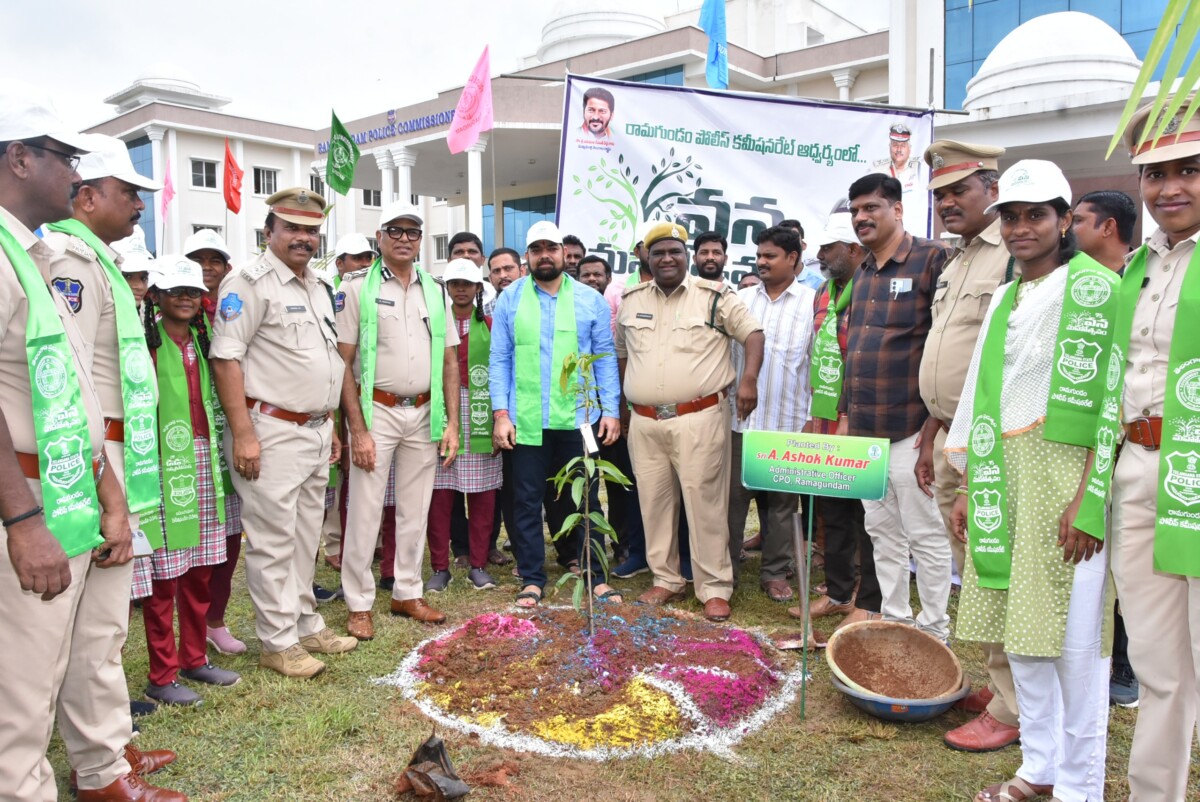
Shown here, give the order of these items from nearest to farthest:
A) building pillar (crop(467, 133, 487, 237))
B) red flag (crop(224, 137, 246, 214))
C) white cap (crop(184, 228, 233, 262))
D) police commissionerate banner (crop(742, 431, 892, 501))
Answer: police commissionerate banner (crop(742, 431, 892, 501)) < white cap (crop(184, 228, 233, 262)) < red flag (crop(224, 137, 246, 214)) < building pillar (crop(467, 133, 487, 237))

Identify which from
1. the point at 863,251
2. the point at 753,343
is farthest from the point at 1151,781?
the point at 863,251

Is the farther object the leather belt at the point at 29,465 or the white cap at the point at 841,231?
the white cap at the point at 841,231

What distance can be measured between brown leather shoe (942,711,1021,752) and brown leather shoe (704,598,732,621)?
1714 millimetres

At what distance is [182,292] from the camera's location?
3.86 m

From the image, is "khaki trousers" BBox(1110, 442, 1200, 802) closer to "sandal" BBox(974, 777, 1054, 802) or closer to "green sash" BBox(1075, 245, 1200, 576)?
"green sash" BBox(1075, 245, 1200, 576)

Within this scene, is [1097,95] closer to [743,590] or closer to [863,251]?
[863,251]

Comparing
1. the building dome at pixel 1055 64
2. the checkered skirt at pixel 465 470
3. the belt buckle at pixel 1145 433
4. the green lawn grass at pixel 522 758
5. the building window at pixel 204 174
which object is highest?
the building window at pixel 204 174

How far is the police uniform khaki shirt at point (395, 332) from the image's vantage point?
15.4ft

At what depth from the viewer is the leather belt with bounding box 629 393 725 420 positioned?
4.98m

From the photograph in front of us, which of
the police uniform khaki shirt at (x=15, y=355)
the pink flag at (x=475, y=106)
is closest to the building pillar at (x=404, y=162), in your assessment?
the pink flag at (x=475, y=106)

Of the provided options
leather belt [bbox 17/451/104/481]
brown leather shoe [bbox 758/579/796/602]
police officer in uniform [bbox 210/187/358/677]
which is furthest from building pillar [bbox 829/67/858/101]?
leather belt [bbox 17/451/104/481]

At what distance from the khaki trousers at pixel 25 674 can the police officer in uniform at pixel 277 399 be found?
1648 millimetres

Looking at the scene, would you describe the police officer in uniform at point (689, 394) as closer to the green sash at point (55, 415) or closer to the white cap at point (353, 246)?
the white cap at point (353, 246)

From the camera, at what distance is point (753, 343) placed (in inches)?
194
